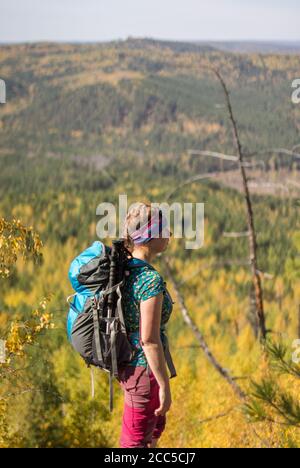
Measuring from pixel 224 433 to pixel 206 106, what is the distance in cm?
6758

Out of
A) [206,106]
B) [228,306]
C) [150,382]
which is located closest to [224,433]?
[150,382]

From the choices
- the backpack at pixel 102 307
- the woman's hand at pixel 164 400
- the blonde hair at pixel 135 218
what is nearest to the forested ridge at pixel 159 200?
the backpack at pixel 102 307

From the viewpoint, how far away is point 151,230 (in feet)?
11.6

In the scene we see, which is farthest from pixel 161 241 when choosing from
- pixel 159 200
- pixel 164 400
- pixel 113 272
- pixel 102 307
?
pixel 159 200

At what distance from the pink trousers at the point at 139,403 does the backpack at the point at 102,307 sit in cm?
6

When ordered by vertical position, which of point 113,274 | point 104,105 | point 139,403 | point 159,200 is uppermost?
point 104,105

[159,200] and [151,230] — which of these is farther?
[159,200]

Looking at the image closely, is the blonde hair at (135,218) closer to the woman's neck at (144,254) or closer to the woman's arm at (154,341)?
the woman's neck at (144,254)

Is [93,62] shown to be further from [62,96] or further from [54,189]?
[54,189]

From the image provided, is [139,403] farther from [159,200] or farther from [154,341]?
[159,200]

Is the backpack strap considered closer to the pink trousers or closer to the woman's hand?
the pink trousers

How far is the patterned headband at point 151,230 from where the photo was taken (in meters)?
3.53

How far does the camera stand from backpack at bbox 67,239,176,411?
11.6ft

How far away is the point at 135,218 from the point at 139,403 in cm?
84
